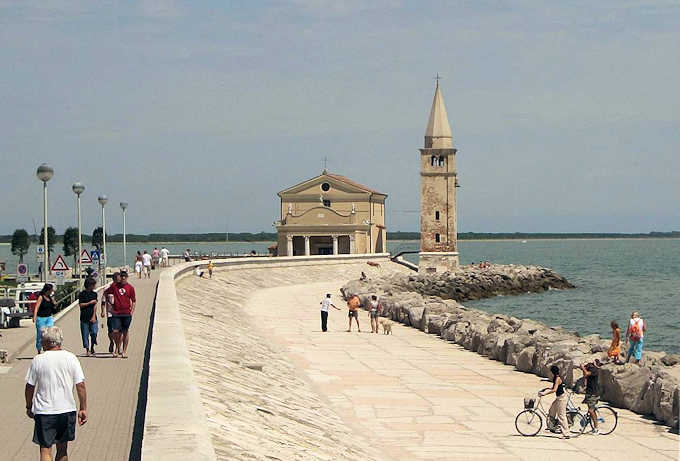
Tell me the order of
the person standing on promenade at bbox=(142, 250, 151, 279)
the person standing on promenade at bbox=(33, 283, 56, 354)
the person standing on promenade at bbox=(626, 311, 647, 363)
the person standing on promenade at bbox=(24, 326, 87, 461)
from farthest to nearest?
the person standing on promenade at bbox=(142, 250, 151, 279)
the person standing on promenade at bbox=(626, 311, 647, 363)
the person standing on promenade at bbox=(33, 283, 56, 354)
the person standing on promenade at bbox=(24, 326, 87, 461)

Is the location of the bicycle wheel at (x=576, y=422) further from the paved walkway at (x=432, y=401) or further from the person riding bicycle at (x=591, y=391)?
the paved walkway at (x=432, y=401)

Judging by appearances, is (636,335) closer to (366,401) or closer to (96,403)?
(366,401)

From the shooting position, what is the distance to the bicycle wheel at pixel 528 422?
1506 cm

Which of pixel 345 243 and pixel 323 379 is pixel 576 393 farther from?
pixel 345 243

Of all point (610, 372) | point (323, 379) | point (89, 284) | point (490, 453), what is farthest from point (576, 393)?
point (89, 284)

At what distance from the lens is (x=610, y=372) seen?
62.2 ft

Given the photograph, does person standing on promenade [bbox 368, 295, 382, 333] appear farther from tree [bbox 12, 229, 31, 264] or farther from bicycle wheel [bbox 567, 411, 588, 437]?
tree [bbox 12, 229, 31, 264]

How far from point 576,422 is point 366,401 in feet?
12.4

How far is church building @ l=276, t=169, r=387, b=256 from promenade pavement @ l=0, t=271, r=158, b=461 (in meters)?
54.4

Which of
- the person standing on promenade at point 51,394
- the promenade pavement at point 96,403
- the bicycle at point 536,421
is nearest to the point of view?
the person standing on promenade at point 51,394

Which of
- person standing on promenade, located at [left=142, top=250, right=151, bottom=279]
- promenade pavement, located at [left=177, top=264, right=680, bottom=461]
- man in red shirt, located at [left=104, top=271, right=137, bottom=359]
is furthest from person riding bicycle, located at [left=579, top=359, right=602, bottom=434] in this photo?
person standing on promenade, located at [left=142, top=250, right=151, bottom=279]

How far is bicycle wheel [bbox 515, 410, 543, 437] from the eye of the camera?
15062 millimetres

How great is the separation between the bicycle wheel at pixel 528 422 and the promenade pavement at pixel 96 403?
5834mm

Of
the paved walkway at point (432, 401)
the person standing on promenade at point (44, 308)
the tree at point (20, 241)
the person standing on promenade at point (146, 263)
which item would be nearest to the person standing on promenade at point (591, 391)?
the paved walkway at point (432, 401)
